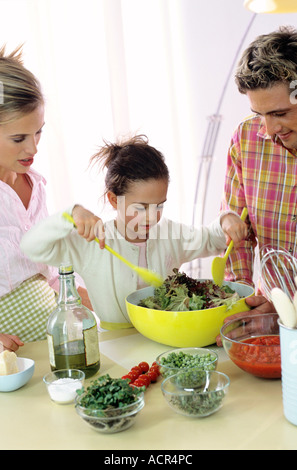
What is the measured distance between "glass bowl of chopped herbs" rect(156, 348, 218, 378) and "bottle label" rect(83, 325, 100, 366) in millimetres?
160

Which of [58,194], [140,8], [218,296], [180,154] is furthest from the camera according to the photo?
[180,154]

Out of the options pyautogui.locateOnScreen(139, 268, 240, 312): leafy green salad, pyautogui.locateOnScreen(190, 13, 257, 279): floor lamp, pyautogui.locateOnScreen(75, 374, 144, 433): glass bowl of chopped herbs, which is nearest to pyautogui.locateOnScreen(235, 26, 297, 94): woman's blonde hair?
pyautogui.locateOnScreen(139, 268, 240, 312): leafy green salad

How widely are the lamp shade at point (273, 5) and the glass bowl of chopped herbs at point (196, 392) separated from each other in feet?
3.96

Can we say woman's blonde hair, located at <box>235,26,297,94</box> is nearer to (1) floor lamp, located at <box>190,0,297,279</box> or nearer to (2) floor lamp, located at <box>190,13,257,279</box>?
(1) floor lamp, located at <box>190,0,297,279</box>

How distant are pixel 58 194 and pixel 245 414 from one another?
2259mm

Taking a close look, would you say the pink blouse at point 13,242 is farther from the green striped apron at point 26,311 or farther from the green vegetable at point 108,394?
the green vegetable at point 108,394

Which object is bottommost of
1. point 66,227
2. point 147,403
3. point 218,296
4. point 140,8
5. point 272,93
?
point 147,403

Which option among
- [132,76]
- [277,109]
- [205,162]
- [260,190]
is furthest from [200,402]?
[132,76]

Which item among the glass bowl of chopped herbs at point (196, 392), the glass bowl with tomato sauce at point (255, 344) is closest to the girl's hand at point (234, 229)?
the glass bowl with tomato sauce at point (255, 344)

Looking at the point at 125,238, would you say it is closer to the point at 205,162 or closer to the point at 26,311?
the point at 26,311
